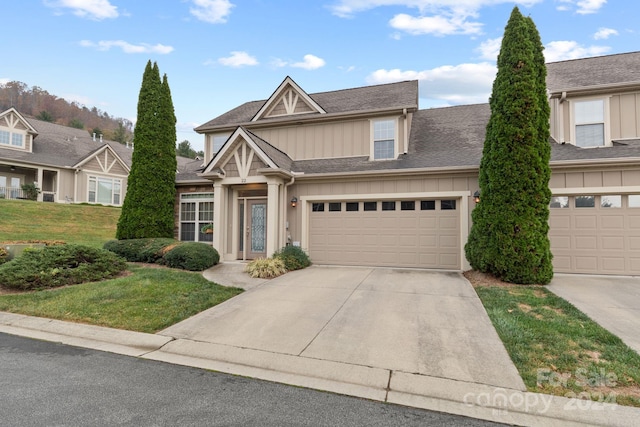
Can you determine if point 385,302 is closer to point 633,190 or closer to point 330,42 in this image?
point 633,190

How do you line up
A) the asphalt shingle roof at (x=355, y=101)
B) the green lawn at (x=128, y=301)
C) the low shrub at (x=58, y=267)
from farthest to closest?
the asphalt shingle roof at (x=355, y=101)
the low shrub at (x=58, y=267)
the green lawn at (x=128, y=301)

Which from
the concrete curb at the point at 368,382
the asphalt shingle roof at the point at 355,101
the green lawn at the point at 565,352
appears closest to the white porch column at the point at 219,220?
the asphalt shingle roof at the point at 355,101

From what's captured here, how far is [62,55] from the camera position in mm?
16922

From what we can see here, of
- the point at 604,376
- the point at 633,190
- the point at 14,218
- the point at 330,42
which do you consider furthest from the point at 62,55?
the point at 633,190

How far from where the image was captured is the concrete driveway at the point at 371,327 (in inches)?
154

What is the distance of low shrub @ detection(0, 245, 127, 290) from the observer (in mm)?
7164

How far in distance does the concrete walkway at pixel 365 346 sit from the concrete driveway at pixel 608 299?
1.79 metres

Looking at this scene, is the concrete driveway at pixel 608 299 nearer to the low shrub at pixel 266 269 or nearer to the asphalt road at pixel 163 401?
the asphalt road at pixel 163 401

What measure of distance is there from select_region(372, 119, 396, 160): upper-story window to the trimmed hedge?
6802 millimetres

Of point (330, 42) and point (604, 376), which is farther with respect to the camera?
point (330, 42)

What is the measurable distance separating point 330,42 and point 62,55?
14.7 meters

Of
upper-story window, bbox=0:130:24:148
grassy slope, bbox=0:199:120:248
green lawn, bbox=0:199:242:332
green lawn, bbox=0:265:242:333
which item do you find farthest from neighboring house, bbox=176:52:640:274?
upper-story window, bbox=0:130:24:148

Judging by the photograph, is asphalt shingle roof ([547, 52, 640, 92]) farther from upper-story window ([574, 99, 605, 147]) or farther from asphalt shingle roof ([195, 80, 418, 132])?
asphalt shingle roof ([195, 80, 418, 132])

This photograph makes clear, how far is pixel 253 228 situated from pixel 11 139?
895 inches
